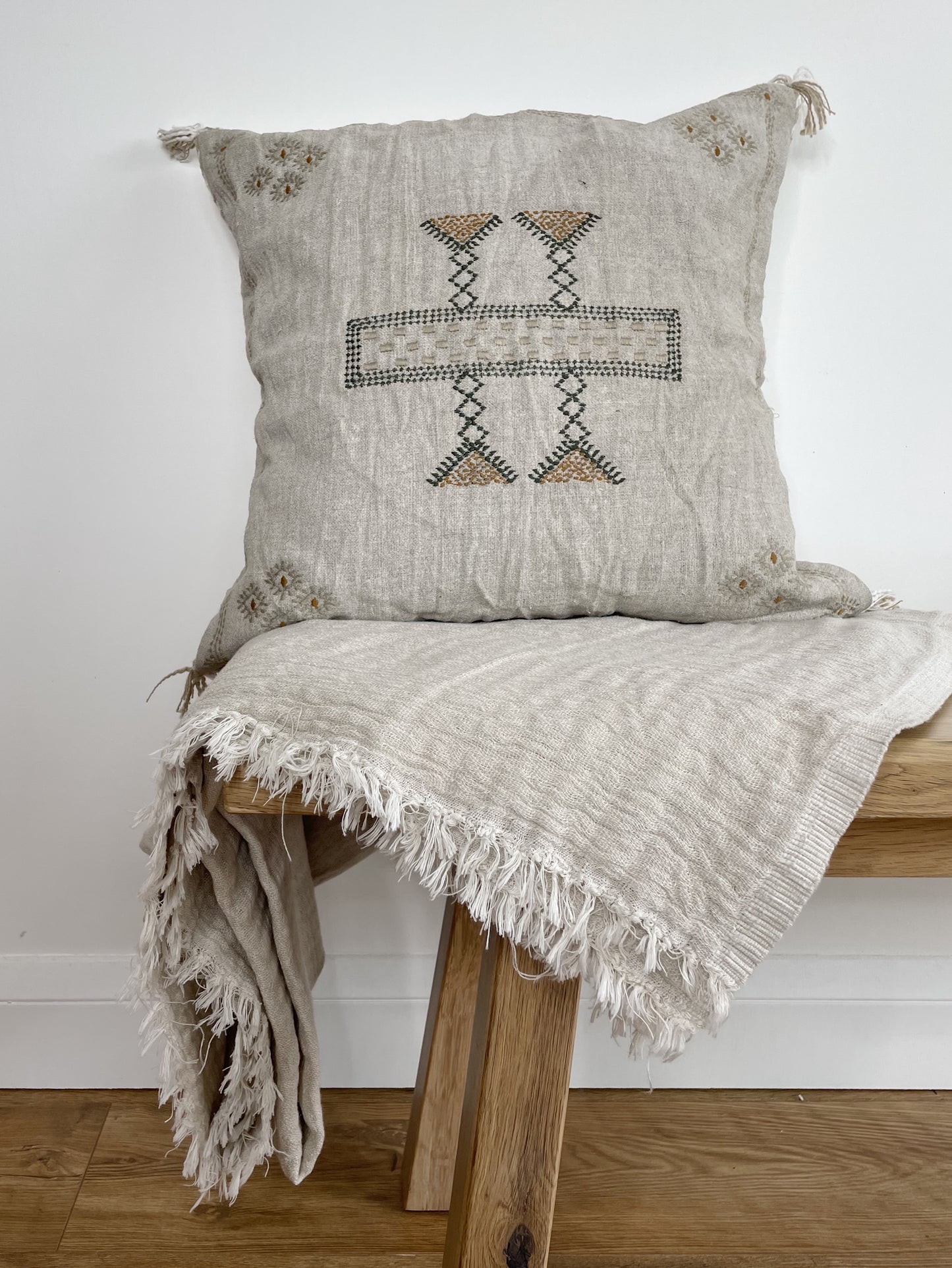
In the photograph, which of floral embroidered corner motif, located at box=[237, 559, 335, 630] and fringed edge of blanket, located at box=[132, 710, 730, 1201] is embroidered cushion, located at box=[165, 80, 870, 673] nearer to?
floral embroidered corner motif, located at box=[237, 559, 335, 630]

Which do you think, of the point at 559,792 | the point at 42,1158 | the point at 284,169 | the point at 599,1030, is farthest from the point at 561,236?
the point at 42,1158

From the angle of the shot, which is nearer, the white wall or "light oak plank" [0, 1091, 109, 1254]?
"light oak plank" [0, 1091, 109, 1254]

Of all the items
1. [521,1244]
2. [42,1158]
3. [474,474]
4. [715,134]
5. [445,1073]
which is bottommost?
[42,1158]

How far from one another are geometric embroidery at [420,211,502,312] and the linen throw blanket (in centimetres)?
31

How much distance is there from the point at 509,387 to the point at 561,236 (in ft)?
0.46

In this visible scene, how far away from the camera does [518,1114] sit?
485 millimetres

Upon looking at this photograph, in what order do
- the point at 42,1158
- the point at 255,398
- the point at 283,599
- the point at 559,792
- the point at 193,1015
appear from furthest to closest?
the point at 255,398
the point at 42,1158
the point at 283,599
the point at 193,1015
the point at 559,792

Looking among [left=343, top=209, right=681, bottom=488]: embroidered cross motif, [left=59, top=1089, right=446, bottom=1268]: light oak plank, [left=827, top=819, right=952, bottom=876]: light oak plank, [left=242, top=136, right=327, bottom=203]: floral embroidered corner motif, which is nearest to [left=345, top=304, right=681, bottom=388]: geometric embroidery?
[left=343, top=209, right=681, bottom=488]: embroidered cross motif

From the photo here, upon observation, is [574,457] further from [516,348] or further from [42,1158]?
[42,1158]

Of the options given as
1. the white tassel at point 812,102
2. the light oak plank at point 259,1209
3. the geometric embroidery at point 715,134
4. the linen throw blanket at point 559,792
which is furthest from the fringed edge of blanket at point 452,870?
the white tassel at point 812,102

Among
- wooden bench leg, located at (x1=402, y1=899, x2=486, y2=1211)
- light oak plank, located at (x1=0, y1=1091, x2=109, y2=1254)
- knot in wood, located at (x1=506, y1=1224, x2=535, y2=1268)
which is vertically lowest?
light oak plank, located at (x1=0, y1=1091, x2=109, y2=1254)

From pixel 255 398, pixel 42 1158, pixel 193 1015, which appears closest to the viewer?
pixel 193 1015

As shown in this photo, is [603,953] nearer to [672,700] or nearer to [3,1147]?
[672,700]

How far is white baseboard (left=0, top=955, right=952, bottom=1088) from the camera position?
3.21ft
